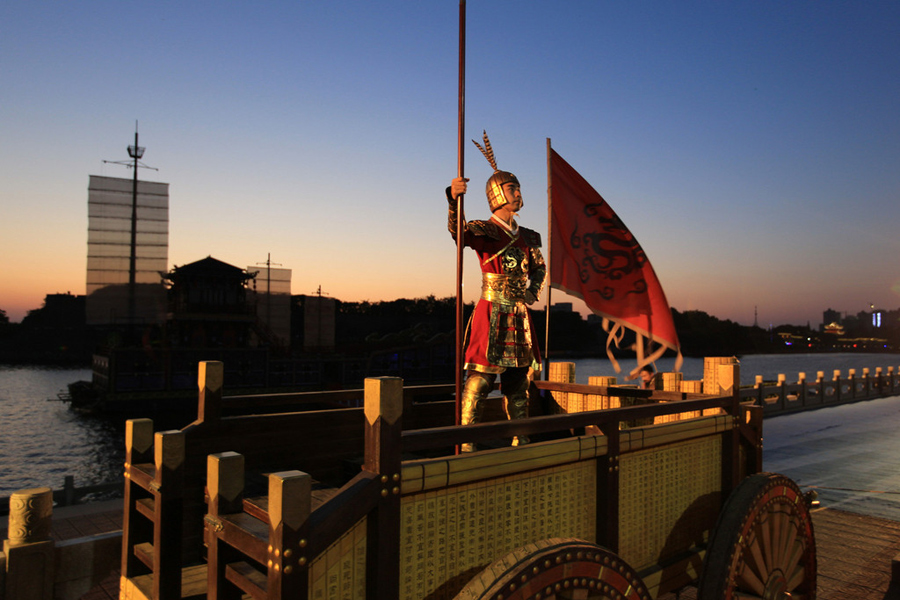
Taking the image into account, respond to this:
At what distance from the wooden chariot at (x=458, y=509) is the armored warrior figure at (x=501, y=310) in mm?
845

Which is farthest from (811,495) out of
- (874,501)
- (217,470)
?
(874,501)

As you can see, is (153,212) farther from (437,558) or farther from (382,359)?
(437,558)

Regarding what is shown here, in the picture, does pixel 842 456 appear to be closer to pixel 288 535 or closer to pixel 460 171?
pixel 460 171

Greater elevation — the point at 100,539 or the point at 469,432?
the point at 469,432

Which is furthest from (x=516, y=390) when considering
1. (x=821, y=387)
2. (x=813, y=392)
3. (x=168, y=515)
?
(x=821, y=387)

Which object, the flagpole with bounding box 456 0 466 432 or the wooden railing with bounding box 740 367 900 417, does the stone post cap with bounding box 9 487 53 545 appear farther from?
the wooden railing with bounding box 740 367 900 417

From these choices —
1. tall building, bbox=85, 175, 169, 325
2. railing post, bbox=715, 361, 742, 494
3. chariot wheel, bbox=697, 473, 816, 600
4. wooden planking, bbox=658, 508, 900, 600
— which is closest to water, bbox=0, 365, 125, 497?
tall building, bbox=85, 175, 169, 325

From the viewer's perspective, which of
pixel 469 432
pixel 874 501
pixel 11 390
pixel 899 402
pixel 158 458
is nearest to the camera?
pixel 469 432

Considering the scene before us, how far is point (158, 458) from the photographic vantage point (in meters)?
2.23

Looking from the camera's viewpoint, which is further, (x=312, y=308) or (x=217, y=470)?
(x=312, y=308)

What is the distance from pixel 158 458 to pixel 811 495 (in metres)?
3.55

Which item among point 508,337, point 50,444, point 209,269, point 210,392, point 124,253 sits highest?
point 124,253

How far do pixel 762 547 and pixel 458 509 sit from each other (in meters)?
1.99

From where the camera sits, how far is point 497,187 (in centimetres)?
370
